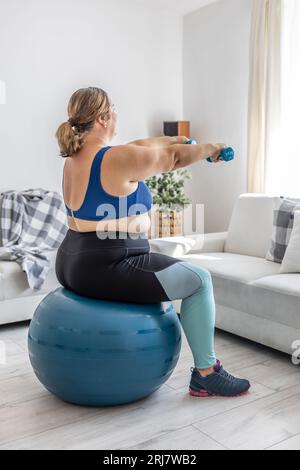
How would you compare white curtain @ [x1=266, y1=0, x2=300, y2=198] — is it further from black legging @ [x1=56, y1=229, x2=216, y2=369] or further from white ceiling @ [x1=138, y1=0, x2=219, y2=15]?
black legging @ [x1=56, y1=229, x2=216, y2=369]

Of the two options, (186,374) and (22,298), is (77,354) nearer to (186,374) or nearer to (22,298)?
(186,374)

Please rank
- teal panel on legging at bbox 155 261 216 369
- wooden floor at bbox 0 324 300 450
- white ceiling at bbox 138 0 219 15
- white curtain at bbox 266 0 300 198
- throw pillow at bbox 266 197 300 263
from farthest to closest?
white ceiling at bbox 138 0 219 15
white curtain at bbox 266 0 300 198
throw pillow at bbox 266 197 300 263
teal panel on legging at bbox 155 261 216 369
wooden floor at bbox 0 324 300 450

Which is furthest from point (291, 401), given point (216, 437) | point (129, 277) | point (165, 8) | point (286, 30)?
point (165, 8)

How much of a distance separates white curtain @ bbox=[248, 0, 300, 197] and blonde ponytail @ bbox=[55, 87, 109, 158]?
206 cm

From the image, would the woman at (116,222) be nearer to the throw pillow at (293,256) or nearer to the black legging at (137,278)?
the black legging at (137,278)

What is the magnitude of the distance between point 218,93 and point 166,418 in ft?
10.3

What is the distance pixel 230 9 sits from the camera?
426cm

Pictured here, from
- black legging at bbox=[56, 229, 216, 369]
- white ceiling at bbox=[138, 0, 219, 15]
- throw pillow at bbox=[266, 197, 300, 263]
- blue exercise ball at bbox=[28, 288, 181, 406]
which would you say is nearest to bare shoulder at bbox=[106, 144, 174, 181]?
black legging at bbox=[56, 229, 216, 369]

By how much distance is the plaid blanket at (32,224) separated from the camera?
3426 mm

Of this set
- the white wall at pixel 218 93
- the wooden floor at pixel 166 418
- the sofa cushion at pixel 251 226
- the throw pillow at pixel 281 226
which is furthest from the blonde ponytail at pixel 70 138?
the white wall at pixel 218 93

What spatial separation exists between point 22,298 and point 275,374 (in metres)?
1.65

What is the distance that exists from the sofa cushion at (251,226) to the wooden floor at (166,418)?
1087 mm

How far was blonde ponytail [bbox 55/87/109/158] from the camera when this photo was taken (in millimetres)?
2104

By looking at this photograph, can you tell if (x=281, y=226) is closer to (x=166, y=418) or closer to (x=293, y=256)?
(x=293, y=256)
